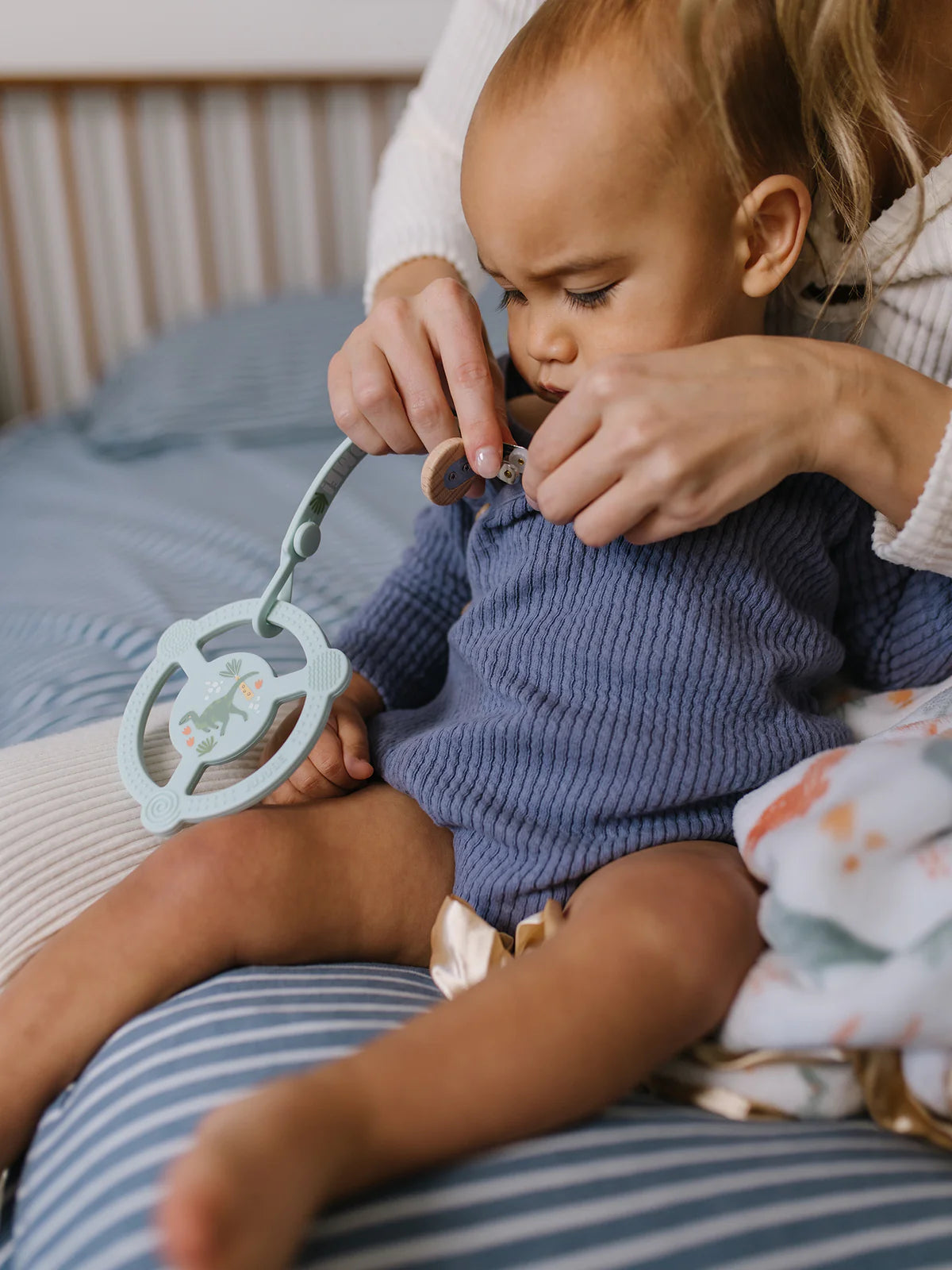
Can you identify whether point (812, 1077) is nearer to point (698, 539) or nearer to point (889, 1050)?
point (889, 1050)

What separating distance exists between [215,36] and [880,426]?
2077 millimetres

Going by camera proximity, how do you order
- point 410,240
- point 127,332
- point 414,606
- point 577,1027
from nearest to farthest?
point 577,1027, point 414,606, point 410,240, point 127,332

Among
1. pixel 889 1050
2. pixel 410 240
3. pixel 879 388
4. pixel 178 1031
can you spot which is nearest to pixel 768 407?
pixel 879 388

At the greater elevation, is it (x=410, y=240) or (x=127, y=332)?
(x=410, y=240)

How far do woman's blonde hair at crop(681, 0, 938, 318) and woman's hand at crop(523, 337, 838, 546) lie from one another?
5.2 inches

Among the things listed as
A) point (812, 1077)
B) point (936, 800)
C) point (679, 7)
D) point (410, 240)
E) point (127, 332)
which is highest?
point (679, 7)

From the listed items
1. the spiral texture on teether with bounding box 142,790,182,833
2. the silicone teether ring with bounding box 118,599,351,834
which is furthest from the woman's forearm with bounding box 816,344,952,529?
the spiral texture on teether with bounding box 142,790,182,833

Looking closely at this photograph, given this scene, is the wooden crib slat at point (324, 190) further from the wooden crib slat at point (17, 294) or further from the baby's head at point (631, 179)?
the baby's head at point (631, 179)

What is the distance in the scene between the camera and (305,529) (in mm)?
705

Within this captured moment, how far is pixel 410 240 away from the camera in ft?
3.36

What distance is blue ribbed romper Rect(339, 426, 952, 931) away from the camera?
24.4 inches

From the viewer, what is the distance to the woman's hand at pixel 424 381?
0.66m

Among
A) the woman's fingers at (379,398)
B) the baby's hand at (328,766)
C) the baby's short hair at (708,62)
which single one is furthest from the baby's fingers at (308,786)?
the baby's short hair at (708,62)

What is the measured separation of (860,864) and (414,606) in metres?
0.45
